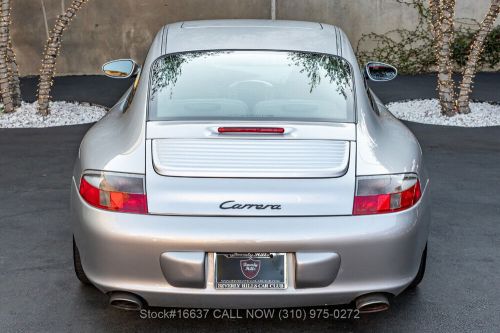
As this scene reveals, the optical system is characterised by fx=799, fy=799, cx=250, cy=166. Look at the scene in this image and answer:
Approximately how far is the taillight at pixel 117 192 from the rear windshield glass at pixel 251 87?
0.49 meters

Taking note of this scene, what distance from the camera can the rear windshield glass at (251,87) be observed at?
167 inches

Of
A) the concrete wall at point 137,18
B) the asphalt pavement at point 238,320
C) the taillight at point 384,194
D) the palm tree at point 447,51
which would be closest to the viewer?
the taillight at point 384,194

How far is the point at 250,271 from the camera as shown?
366cm

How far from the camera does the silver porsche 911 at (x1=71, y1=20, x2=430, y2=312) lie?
3617 mm

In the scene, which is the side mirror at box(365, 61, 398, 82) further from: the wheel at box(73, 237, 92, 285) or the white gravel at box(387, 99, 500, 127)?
the white gravel at box(387, 99, 500, 127)

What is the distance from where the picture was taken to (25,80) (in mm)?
14781

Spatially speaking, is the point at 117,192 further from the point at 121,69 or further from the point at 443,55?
the point at 443,55

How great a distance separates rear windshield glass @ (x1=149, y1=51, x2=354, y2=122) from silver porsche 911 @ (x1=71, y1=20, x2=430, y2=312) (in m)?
0.03

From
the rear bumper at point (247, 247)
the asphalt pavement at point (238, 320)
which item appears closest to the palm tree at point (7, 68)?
the asphalt pavement at point (238, 320)

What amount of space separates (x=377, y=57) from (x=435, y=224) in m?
9.63

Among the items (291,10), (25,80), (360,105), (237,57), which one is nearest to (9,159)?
(237,57)

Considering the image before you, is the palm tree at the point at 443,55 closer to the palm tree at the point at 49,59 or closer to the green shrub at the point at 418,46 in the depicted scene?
the green shrub at the point at 418,46

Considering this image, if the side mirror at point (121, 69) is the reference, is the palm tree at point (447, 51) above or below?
below

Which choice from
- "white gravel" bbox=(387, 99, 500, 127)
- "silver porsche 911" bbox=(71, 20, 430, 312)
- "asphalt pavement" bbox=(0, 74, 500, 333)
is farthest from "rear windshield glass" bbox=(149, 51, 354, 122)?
"white gravel" bbox=(387, 99, 500, 127)
